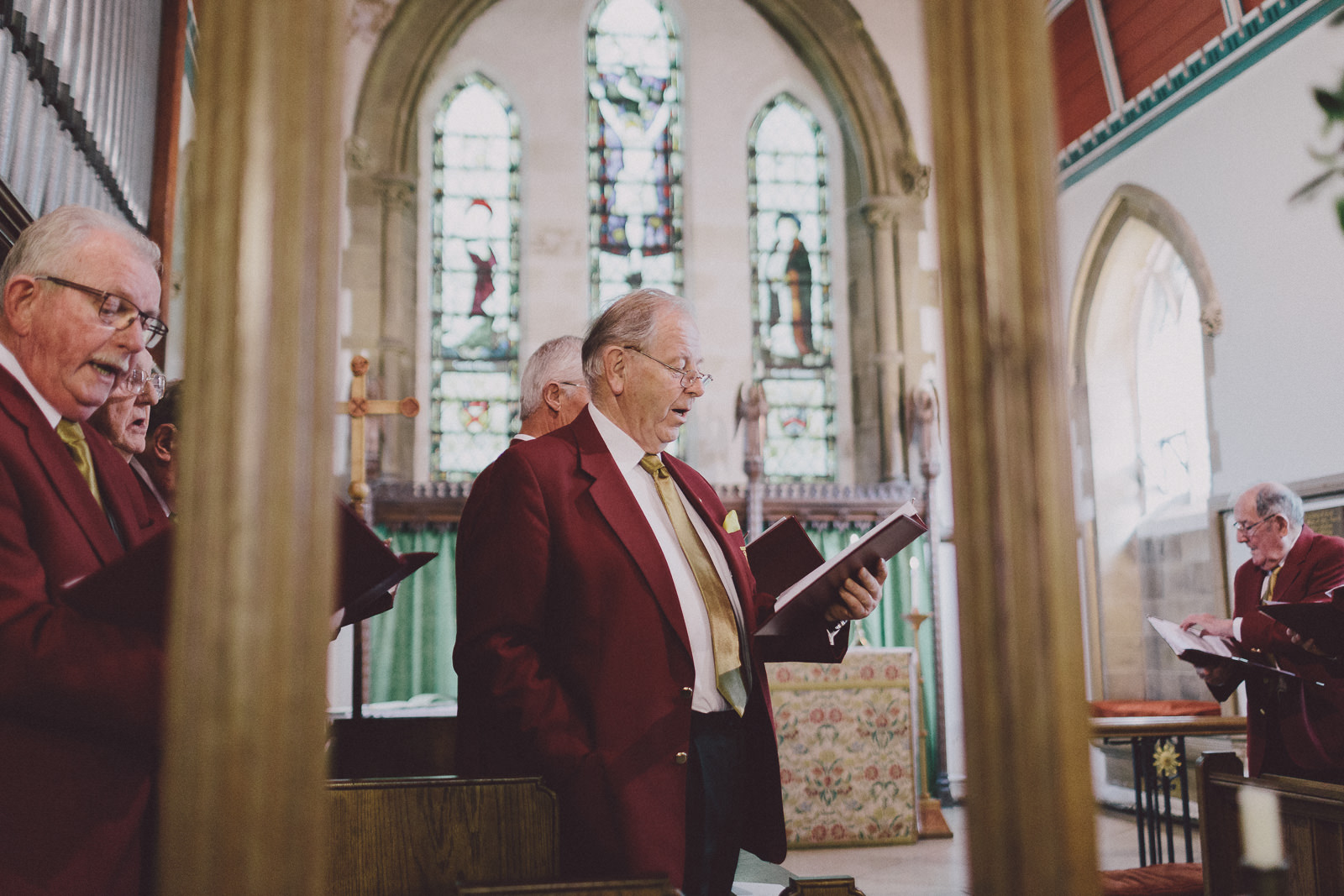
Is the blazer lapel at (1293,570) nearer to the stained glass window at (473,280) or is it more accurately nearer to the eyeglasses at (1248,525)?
the eyeglasses at (1248,525)

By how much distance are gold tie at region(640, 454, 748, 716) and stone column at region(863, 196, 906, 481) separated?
5.88 metres

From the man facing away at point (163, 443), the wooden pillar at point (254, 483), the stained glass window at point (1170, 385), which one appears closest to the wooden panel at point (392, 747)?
the man facing away at point (163, 443)

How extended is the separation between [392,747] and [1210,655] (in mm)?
2730

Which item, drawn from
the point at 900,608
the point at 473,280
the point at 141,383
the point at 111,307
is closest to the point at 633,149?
the point at 473,280

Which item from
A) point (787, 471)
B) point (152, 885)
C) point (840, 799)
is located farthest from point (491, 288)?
point (152, 885)

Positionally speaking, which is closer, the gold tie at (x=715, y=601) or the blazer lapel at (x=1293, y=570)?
the gold tie at (x=715, y=601)

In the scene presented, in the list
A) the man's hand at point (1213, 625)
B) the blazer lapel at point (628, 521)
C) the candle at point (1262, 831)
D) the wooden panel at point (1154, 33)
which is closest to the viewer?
the candle at point (1262, 831)

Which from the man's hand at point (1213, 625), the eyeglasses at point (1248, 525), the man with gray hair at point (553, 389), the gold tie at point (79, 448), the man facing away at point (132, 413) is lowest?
the man's hand at point (1213, 625)

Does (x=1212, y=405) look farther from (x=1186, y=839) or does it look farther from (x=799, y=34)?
(x=799, y=34)

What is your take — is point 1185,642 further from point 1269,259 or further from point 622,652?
point 1269,259

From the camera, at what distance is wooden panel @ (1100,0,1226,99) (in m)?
6.19

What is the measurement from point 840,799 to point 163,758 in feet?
17.3

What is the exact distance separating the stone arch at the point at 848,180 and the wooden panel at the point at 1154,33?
156 centimetres

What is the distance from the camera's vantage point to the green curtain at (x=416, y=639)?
674cm
